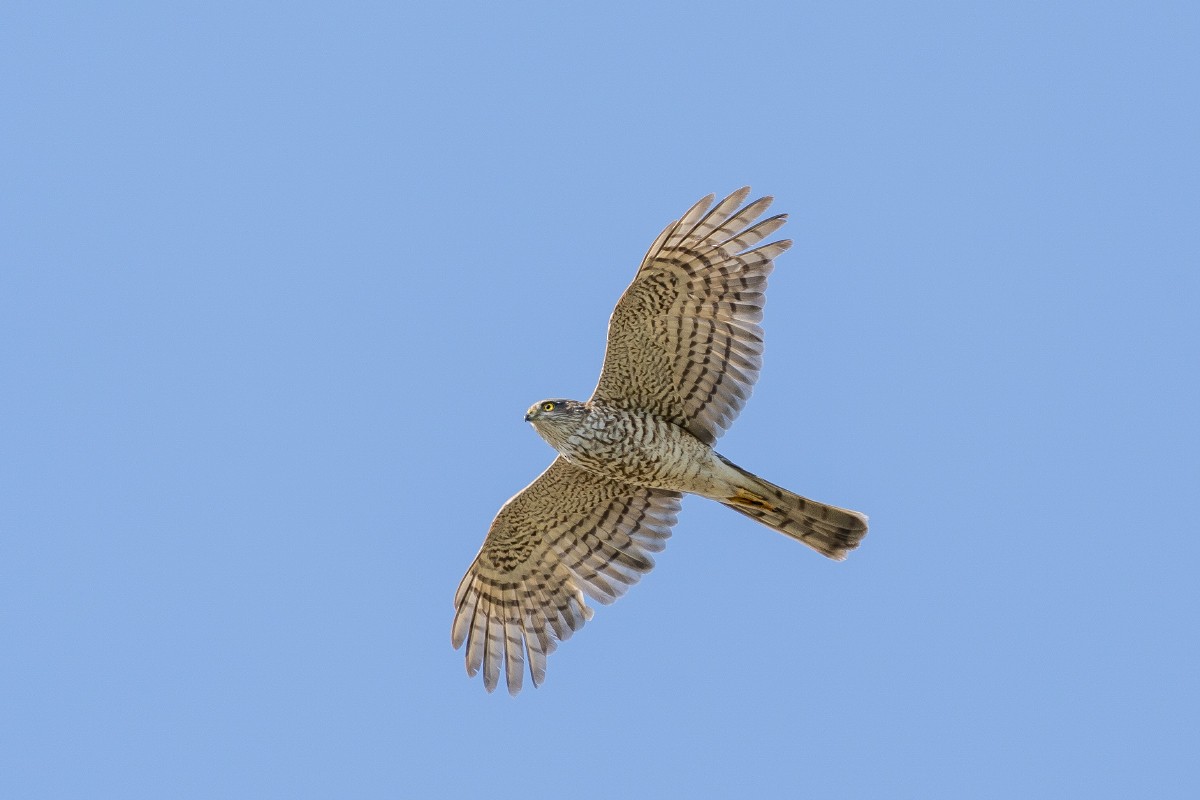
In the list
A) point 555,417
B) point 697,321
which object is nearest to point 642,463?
point 555,417


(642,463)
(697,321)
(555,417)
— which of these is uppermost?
(697,321)

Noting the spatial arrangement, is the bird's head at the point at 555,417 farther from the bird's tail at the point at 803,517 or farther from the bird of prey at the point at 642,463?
the bird's tail at the point at 803,517

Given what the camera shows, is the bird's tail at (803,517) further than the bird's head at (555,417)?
Yes

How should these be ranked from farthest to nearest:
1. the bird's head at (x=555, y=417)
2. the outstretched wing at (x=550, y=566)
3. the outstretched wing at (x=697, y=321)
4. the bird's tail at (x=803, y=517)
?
the outstretched wing at (x=550, y=566), the bird's tail at (x=803, y=517), the bird's head at (x=555, y=417), the outstretched wing at (x=697, y=321)

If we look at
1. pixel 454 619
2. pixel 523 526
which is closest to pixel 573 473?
pixel 523 526

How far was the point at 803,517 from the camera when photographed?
14.8 meters

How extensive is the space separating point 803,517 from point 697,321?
6.72ft

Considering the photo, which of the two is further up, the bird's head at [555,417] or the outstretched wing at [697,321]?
the outstretched wing at [697,321]

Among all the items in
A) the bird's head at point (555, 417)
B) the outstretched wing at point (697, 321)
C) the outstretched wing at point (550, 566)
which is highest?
the outstretched wing at point (697, 321)

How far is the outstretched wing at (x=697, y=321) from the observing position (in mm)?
14055

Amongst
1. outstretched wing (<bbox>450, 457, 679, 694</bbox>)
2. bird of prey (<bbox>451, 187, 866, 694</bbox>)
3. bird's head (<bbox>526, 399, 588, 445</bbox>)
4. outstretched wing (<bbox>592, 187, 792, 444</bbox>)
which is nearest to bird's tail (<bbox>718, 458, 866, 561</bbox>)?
bird of prey (<bbox>451, 187, 866, 694</bbox>)

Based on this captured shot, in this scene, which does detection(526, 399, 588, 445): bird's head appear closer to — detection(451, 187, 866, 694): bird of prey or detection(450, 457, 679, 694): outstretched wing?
detection(451, 187, 866, 694): bird of prey

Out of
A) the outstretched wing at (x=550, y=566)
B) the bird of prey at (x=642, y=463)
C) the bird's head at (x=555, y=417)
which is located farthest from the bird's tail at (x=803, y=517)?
the bird's head at (x=555, y=417)

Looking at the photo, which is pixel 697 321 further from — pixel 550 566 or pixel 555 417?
pixel 550 566
